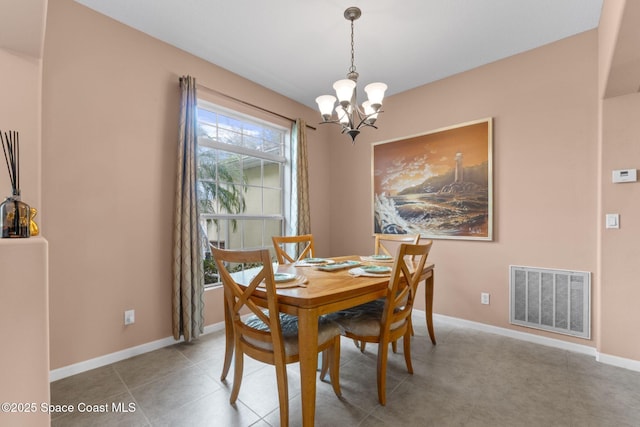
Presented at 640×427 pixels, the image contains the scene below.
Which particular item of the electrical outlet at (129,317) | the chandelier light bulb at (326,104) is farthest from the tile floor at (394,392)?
the chandelier light bulb at (326,104)

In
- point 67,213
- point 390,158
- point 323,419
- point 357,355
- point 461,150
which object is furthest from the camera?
point 390,158

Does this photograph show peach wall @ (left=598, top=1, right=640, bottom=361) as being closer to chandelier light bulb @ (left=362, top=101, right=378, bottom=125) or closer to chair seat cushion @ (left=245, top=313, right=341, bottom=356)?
chandelier light bulb @ (left=362, top=101, right=378, bottom=125)

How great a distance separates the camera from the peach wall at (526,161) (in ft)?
7.91

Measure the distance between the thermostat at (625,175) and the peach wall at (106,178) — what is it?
368 centimetres

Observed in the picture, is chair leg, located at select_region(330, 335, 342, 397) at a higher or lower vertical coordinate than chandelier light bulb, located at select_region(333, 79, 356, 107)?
lower

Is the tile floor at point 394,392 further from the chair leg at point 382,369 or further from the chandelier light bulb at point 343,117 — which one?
the chandelier light bulb at point 343,117

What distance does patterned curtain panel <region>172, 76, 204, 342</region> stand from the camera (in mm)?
2500

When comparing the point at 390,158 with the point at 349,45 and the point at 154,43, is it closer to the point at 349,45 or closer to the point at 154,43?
the point at 349,45

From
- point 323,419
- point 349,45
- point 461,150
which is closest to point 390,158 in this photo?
point 461,150

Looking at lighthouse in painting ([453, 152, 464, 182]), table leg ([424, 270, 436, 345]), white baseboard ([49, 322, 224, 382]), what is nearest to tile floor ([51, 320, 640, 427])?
white baseboard ([49, 322, 224, 382])

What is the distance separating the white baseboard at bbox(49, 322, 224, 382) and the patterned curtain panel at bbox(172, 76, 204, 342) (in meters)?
0.13

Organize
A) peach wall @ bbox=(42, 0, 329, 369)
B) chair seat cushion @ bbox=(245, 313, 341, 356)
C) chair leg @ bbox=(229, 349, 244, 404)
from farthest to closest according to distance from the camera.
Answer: peach wall @ bbox=(42, 0, 329, 369) < chair leg @ bbox=(229, 349, 244, 404) < chair seat cushion @ bbox=(245, 313, 341, 356)

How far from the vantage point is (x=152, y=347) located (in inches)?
95.5

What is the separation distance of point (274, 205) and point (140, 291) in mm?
1762
